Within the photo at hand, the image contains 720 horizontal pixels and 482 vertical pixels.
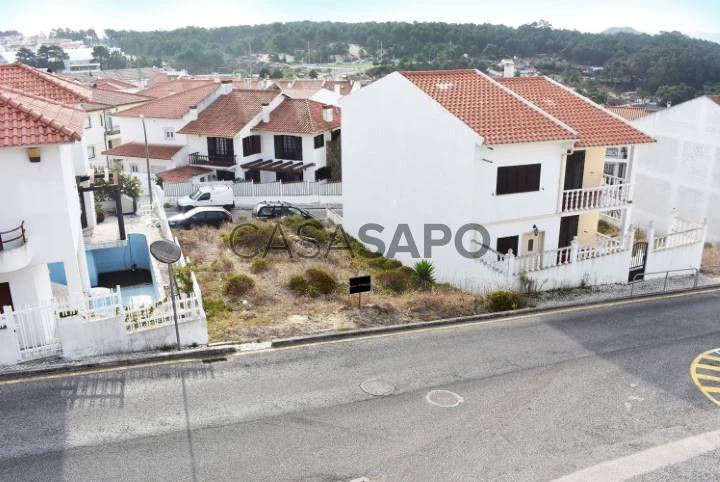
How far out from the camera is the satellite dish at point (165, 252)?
1273 centimetres

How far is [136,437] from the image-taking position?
425 inches

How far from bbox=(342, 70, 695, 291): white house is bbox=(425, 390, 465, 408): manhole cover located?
8191mm

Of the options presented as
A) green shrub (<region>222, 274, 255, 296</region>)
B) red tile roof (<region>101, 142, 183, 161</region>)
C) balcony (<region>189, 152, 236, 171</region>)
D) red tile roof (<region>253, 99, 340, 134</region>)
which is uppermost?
red tile roof (<region>253, 99, 340, 134</region>)

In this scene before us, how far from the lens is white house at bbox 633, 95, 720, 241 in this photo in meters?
31.5

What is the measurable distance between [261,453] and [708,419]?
8.83 metres

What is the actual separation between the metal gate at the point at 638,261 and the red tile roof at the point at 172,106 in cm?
3454

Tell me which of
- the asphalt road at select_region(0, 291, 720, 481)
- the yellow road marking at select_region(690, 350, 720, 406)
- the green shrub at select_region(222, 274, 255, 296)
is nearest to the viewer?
the asphalt road at select_region(0, 291, 720, 481)

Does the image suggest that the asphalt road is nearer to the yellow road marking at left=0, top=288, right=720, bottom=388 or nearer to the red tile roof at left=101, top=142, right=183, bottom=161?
the yellow road marking at left=0, top=288, right=720, bottom=388

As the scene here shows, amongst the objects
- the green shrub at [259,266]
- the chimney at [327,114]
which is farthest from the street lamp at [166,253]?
the chimney at [327,114]

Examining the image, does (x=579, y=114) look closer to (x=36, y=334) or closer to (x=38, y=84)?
(x=38, y=84)

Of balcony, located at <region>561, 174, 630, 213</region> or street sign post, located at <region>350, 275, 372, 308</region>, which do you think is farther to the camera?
balcony, located at <region>561, 174, 630, 213</region>

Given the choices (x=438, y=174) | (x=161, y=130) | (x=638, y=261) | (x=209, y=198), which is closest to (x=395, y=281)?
(x=438, y=174)

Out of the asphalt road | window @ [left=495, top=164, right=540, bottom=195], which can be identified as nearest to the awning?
window @ [left=495, top=164, right=540, bottom=195]

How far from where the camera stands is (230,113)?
45.8 metres
